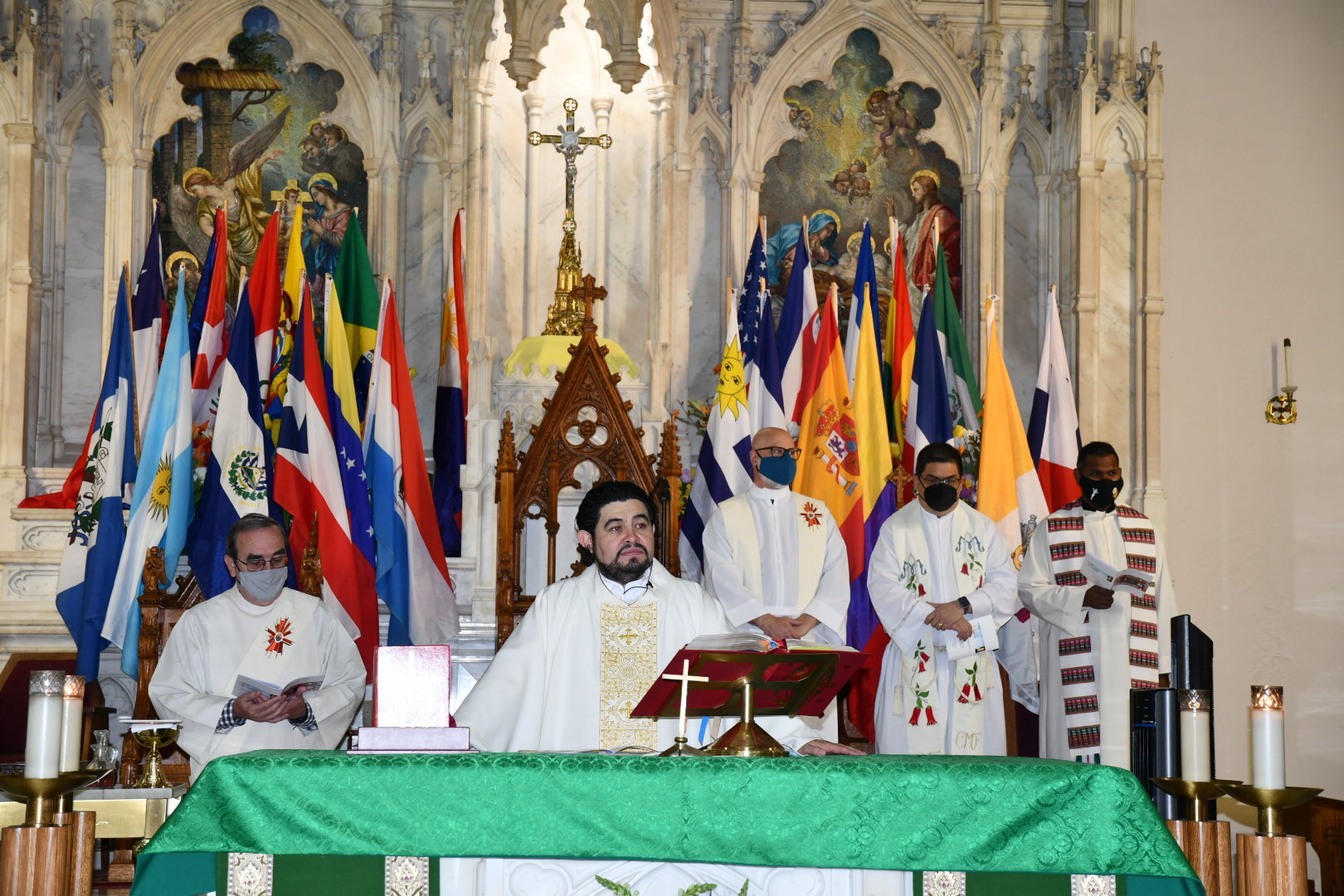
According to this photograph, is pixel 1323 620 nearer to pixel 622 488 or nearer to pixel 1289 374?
pixel 1289 374

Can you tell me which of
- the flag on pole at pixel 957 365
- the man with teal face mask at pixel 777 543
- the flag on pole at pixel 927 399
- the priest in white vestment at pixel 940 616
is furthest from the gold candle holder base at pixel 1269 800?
the flag on pole at pixel 957 365

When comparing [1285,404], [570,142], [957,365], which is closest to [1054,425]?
[957,365]

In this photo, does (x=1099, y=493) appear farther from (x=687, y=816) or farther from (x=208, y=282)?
(x=208, y=282)

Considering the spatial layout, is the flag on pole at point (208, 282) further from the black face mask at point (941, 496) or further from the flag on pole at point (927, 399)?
the black face mask at point (941, 496)

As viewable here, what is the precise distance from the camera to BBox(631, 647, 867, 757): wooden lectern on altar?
3709mm

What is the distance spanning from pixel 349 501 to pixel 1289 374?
6.15 meters

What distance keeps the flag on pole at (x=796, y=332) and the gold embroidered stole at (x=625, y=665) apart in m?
4.20

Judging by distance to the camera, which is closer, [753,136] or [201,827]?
[201,827]

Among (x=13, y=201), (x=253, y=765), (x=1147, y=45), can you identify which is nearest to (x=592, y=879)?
(x=253, y=765)

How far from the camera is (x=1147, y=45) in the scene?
10.3m

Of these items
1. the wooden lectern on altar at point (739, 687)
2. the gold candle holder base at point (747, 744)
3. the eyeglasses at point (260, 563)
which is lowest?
the gold candle holder base at point (747, 744)

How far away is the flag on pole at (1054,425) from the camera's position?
9.09 metres

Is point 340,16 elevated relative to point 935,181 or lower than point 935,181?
elevated

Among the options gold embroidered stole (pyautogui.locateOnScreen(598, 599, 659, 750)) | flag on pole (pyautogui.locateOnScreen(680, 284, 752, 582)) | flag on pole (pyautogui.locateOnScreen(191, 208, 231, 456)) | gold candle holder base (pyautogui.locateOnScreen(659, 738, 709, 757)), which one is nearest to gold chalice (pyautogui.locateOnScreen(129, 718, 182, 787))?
gold embroidered stole (pyautogui.locateOnScreen(598, 599, 659, 750))
